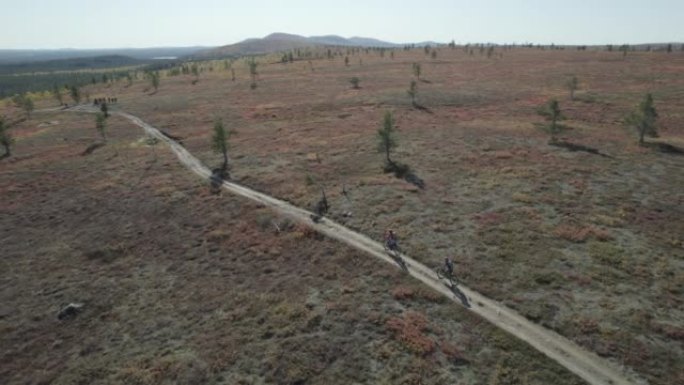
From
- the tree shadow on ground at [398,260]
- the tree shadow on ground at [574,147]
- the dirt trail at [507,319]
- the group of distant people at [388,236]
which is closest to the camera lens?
the dirt trail at [507,319]

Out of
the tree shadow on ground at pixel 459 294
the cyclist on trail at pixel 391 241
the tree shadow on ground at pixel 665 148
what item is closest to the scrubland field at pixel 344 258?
the tree shadow on ground at pixel 665 148

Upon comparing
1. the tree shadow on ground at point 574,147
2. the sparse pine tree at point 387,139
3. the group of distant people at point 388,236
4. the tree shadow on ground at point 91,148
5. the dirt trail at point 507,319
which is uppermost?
the sparse pine tree at point 387,139

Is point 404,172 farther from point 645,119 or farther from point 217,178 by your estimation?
point 645,119

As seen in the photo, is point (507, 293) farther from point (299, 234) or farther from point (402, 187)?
point (402, 187)

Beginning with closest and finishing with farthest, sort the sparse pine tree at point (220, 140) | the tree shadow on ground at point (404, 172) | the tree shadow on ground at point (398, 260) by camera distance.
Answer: the tree shadow on ground at point (398, 260), the tree shadow on ground at point (404, 172), the sparse pine tree at point (220, 140)

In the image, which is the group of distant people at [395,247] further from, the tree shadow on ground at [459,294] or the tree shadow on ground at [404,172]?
the tree shadow on ground at [404,172]

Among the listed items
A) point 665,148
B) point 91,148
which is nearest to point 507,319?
point 665,148

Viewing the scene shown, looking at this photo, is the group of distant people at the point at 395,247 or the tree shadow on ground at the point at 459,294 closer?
the tree shadow on ground at the point at 459,294

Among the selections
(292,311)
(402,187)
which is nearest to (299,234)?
(292,311)
